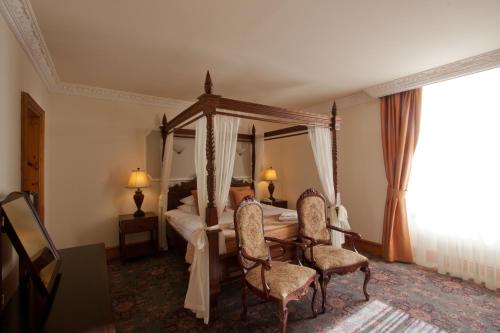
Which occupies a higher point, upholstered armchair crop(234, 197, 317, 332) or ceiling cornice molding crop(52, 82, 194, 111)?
ceiling cornice molding crop(52, 82, 194, 111)

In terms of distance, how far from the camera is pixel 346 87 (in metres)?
4.02

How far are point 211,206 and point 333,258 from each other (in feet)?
4.92

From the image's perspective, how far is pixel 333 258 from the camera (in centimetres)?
269

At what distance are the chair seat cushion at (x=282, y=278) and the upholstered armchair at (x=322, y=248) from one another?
305mm

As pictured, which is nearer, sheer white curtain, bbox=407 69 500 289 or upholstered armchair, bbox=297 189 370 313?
upholstered armchair, bbox=297 189 370 313

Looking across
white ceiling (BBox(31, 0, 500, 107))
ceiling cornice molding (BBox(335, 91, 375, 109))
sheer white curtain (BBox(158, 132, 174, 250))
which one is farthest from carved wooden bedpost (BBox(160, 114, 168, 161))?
ceiling cornice molding (BBox(335, 91, 375, 109))

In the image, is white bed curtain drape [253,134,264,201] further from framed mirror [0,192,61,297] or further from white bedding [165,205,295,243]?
framed mirror [0,192,61,297]

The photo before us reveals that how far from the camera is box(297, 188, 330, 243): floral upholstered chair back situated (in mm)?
3084

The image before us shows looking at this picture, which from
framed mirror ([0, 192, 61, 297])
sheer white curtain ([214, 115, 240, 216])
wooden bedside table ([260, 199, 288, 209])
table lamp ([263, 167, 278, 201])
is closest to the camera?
framed mirror ([0, 192, 61, 297])

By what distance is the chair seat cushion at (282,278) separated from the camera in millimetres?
2105

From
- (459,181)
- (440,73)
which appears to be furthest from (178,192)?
(440,73)

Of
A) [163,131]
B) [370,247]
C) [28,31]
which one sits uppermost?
[28,31]

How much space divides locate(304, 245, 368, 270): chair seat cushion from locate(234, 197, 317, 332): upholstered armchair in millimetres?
261

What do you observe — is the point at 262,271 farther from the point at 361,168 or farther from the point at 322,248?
the point at 361,168
